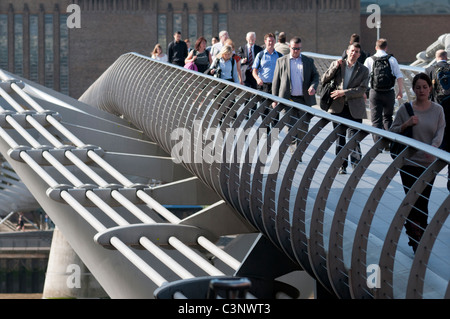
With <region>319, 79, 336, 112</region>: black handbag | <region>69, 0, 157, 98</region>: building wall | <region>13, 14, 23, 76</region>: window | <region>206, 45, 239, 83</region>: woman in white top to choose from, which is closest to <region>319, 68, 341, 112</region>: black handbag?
<region>319, 79, 336, 112</region>: black handbag

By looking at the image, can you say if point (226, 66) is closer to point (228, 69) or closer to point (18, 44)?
point (228, 69)

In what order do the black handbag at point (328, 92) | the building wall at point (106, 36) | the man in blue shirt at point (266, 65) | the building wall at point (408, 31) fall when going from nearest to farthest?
the black handbag at point (328, 92) → the man in blue shirt at point (266, 65) → the building wall at point (106, 36) → the building wall at point (408, 31)

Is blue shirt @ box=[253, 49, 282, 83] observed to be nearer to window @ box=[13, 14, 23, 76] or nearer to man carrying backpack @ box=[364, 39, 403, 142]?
man carrying backpack @ box=[364, 39, 403, 142]

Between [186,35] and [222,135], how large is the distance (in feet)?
163

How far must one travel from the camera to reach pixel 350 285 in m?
3.55

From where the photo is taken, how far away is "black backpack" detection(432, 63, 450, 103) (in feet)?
25.6

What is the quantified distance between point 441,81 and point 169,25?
158ft

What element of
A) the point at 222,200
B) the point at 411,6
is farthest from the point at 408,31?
the point at 222,200

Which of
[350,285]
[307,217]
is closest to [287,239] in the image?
[307,217]

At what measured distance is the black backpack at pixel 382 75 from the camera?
336 inches

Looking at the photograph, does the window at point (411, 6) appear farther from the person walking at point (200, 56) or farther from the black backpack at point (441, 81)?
the black backpack at point (441, 81)

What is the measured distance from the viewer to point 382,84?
336 inches

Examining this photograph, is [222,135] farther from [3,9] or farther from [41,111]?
[3,9]

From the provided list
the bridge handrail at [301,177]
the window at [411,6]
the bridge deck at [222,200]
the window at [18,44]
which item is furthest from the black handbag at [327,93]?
A: the window at [18,44]
